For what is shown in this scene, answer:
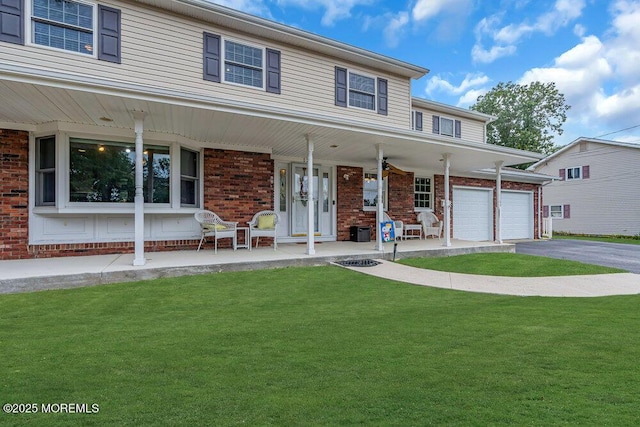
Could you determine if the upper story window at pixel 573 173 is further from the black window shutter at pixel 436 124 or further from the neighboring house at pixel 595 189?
the black window shutter at pixel 436 124

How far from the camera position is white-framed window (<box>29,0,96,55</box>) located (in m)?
Result: 6.70

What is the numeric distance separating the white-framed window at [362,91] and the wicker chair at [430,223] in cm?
424

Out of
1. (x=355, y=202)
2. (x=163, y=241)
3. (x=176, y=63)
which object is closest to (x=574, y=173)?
(x=355, y=202)

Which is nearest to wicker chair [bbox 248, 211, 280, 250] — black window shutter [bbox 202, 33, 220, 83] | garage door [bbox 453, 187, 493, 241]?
black window shutter [bbox 202, 33, 220, 83]

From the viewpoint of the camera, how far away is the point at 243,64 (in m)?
8.48

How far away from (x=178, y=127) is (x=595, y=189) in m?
23.3

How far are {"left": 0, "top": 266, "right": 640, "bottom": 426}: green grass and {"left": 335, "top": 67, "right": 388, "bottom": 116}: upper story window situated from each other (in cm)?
699

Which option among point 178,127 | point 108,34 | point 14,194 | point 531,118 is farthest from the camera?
point 531,118

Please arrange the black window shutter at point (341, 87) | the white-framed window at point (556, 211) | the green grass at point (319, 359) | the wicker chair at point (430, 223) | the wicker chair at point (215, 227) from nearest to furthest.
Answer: the green grass at point (319, 359) < the wicker chair at point (215, 227) < the black window shutter at point (341, 87) < the wicker chair at point (430, 223) < the white-framed window at point (556, 211)

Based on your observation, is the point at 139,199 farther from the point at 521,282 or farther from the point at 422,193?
the point at 422,193

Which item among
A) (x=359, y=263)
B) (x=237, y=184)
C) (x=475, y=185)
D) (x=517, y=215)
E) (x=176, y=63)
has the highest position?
(x=176, y=63)

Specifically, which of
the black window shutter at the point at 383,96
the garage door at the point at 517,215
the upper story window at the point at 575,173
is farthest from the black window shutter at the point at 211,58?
the upper story window at the point at 575,173

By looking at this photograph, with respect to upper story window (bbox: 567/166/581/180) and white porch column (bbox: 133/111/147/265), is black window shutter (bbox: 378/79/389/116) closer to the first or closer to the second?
white porch column (bbox: 133/111/147/265)

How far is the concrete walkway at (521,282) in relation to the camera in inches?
211
